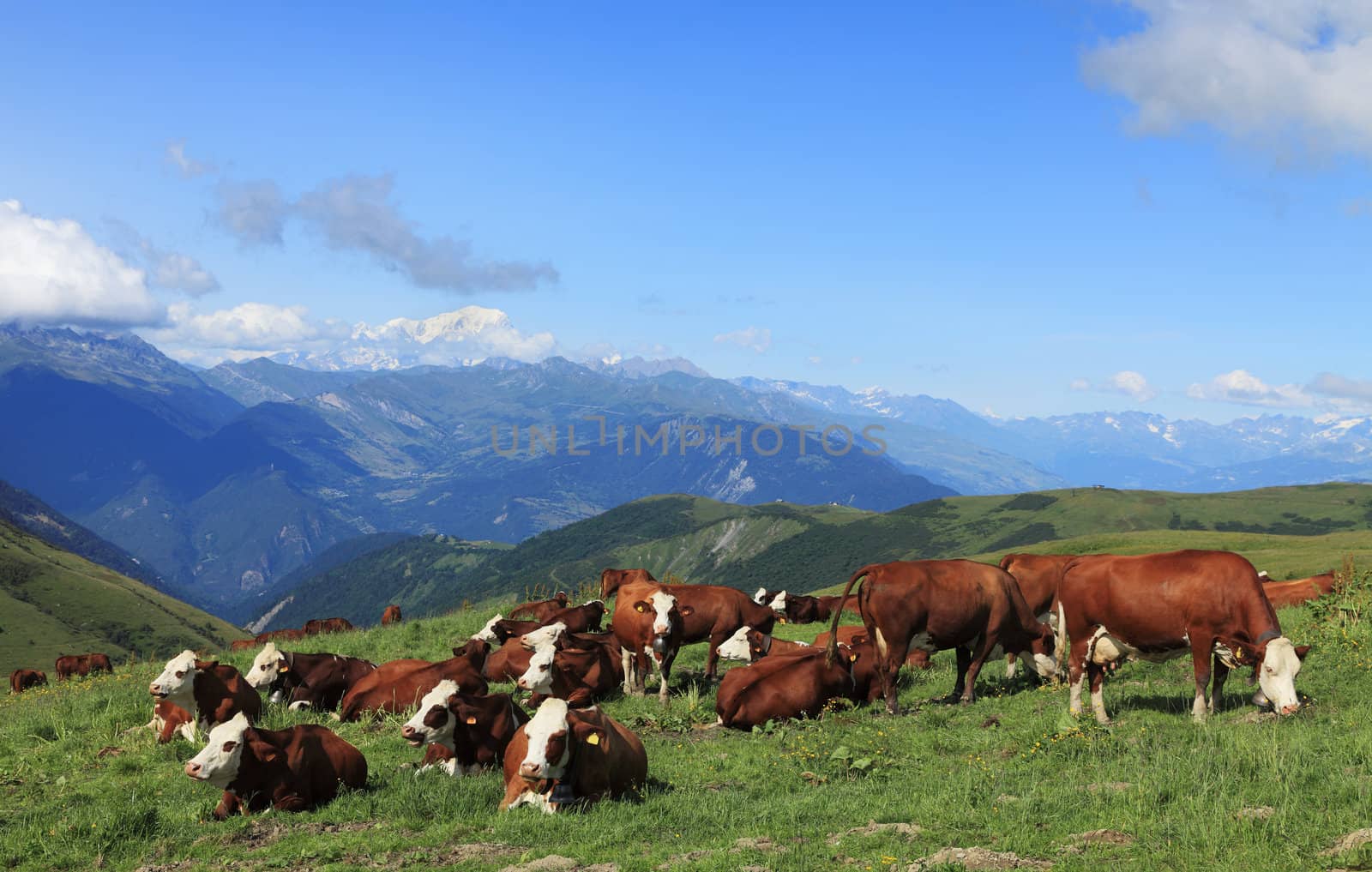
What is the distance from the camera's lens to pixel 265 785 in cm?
1297

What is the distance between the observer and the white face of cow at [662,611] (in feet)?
64.4

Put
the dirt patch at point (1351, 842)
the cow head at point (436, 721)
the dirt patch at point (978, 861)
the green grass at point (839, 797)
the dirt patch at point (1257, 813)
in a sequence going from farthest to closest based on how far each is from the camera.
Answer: the cow head at point (436, 721), the green grass at point (839, 797), the dirt patch at point (1257, 813), the dirt patch at point (978, 861), the dirt patch at point (1351, 842)

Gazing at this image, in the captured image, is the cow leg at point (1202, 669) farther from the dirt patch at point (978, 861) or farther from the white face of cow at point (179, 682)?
the white face of cow at point (179, 682)

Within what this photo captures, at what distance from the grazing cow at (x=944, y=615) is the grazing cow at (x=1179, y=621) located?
7.03 feet

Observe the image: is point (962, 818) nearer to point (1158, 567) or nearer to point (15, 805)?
point (1158, 567)

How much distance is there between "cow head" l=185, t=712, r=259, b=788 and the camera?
41.0 feet

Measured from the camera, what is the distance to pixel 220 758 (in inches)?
497

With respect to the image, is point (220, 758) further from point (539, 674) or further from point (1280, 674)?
point (1280, 674)

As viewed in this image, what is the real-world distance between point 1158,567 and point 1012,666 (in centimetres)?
534

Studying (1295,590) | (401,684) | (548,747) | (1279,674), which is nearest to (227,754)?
(548,747)

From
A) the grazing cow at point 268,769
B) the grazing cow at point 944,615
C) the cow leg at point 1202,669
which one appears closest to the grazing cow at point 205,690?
the grazing cow at point 268,769

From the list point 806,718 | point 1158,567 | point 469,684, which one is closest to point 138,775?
point 469,684

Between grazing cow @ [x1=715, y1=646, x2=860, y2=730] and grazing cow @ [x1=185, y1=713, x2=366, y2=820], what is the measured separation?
274 inches

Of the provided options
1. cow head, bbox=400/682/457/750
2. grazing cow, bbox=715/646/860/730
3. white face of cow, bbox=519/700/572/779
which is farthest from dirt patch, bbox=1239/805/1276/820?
cow head, bbox=400/682/457/750
